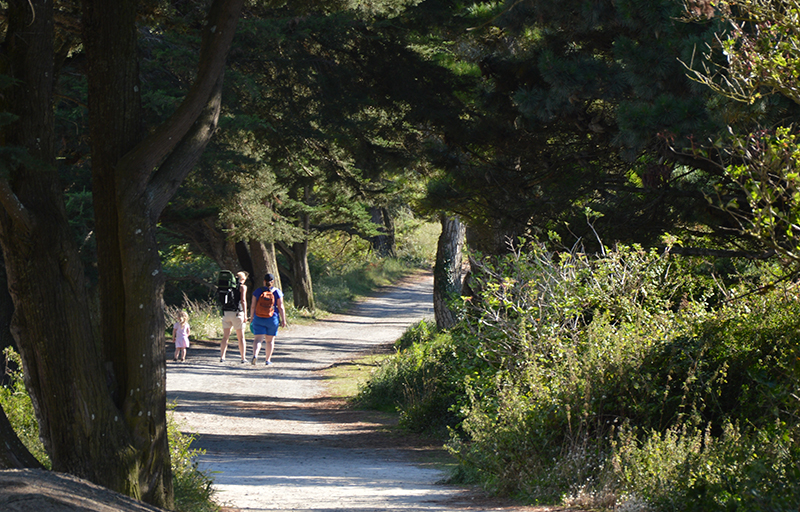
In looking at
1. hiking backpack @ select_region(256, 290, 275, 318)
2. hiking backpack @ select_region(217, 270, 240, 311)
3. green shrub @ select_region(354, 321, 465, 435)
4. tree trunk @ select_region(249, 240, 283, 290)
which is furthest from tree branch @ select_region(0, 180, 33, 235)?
tree trunk @ select_region(249, 240, 283, 290)

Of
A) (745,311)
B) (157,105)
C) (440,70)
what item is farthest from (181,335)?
(745,311)

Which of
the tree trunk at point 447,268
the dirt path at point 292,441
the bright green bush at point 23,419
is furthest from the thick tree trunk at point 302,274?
the bright green bush at point 23,419

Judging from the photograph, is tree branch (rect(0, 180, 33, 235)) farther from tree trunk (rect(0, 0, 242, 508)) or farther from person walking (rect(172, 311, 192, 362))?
person walking (rect(172, 311, 192, 362))

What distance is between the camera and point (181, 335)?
58.6 feet

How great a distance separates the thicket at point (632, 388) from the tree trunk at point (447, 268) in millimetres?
7536

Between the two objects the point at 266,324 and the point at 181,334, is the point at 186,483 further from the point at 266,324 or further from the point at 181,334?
the point at 181,334

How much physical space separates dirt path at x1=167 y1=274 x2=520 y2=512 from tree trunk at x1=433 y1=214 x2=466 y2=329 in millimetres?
3274

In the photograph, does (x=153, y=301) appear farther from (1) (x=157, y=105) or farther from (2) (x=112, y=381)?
(1) (x=157, y=105)

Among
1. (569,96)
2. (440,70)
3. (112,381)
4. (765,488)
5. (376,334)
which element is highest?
(440,70)

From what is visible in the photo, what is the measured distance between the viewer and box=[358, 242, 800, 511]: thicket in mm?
5234

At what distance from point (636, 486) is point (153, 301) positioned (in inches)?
156

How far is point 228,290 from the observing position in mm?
15984

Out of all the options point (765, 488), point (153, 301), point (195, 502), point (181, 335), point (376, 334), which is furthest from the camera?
point (376, 334)

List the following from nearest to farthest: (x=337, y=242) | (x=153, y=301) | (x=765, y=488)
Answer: (x=765, y=488), (x=153, y=301), (x=337, y=242)
